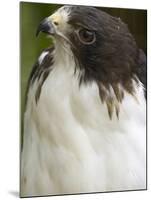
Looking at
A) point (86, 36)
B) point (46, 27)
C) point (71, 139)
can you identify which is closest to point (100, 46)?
point (86, 36)

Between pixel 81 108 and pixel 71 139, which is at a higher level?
pixel 81 108

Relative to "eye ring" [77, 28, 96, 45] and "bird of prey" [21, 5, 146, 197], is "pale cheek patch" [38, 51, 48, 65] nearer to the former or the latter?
"bird of prey" [21, 5, 146, 197]

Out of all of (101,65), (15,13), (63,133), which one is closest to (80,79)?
(101,65)

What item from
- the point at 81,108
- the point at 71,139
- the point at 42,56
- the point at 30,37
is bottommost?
the point at 71,139

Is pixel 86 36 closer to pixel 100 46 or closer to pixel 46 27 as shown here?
pixel 100 46

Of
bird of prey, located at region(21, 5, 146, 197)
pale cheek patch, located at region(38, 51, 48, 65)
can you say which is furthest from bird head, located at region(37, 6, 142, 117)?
pale cheek patch, located at region(38, 51, 48, 65)

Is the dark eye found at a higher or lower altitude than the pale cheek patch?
higher

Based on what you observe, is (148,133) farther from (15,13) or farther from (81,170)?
(15,13)

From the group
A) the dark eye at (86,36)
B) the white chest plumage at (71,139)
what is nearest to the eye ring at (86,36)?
the dark eye at (86,36)

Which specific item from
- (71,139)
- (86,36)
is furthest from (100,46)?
(71,139)
